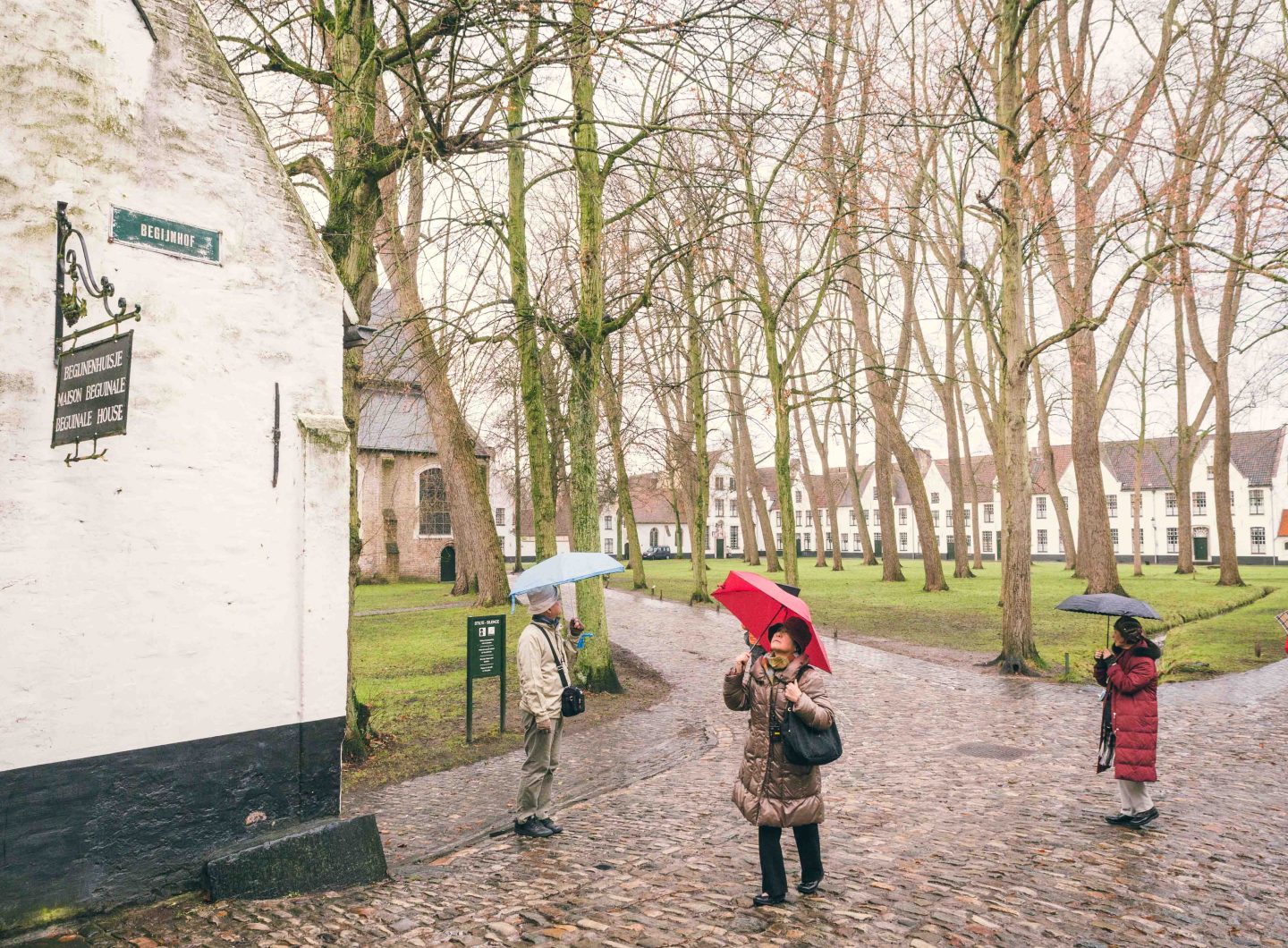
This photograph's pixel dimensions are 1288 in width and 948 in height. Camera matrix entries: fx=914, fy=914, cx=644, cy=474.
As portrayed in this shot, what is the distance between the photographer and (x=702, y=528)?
2675 centimetres

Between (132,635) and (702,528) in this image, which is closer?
(132,635)

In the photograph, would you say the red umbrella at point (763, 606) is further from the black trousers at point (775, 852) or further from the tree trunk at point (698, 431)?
the tree trunk at point (698, 431)

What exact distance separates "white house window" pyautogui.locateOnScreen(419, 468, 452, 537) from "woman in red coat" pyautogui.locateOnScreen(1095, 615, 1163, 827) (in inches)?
1397

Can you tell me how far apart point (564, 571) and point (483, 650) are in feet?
11.3

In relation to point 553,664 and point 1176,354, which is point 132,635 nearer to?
point 553,664

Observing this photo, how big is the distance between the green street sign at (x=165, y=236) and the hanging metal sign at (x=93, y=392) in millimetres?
888

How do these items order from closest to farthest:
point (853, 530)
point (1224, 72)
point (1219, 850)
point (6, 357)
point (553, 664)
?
point (6, 357), point (1219, 850), point (553, 664), point (1224, 72), point (853, 530)

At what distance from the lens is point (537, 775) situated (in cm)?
661

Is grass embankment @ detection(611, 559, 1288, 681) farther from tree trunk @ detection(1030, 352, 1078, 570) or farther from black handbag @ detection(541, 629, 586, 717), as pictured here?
black handbag @ detection(541, 629, 586, 717)

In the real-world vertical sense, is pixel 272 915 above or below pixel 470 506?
below

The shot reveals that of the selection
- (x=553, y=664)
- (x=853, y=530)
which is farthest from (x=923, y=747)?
(x=853, y=530)

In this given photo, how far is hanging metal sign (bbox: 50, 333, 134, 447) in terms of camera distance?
14.6 ft

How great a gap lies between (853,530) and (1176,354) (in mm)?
63156

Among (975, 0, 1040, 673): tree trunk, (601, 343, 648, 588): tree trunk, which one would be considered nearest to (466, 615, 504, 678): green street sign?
(601, 343, 648, 588): tree trunk
